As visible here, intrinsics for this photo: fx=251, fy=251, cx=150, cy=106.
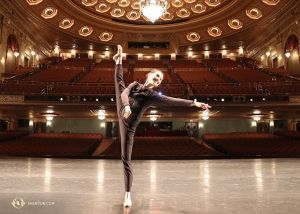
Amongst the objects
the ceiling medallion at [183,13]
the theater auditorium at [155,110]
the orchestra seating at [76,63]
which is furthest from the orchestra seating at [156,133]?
the ceiling medallion at [183,13]

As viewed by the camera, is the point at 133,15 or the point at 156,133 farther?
the point at 133,15

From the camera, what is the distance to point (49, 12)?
18703 mm

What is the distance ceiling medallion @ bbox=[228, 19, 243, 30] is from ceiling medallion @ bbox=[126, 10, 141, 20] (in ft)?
24.9

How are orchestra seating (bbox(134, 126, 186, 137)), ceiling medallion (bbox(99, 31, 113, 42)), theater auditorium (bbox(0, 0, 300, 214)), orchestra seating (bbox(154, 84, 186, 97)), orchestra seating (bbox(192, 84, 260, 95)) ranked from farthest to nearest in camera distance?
ceiling medallion (bbox(99, 31, 113, 42)) < orchestra seating (bbox(134, 126, 186, 137)) < orchestra seating (bbox(192, 84, 260, 95)) < orchestra seating (bbox(154, 84, 186, 97)) < theater auditorium (bbox(0, 0, 300, 214))

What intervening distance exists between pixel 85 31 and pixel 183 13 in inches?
336

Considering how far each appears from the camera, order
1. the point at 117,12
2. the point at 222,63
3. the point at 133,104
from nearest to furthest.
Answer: the point at 133,104 → the point at 222,63 → the point at 117,12

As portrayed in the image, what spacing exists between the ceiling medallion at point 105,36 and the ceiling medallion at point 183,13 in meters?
6.23

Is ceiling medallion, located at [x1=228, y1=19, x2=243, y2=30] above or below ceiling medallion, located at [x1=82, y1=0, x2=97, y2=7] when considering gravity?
below

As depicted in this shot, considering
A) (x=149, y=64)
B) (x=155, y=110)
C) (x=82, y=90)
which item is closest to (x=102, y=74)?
(x=82, y=90)

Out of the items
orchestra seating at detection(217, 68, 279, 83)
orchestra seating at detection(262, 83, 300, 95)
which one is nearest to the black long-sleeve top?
orchestra seating at detection(262, 83, 300, 95)

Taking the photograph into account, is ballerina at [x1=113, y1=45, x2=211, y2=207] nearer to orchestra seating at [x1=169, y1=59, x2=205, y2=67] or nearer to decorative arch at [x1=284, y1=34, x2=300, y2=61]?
decorative arch at [x1=284, y1=34, x2=300, y2=61]

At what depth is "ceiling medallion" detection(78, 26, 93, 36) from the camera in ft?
70.4

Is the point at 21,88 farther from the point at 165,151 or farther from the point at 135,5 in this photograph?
the point at 135,5

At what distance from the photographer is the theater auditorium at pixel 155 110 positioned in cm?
241
